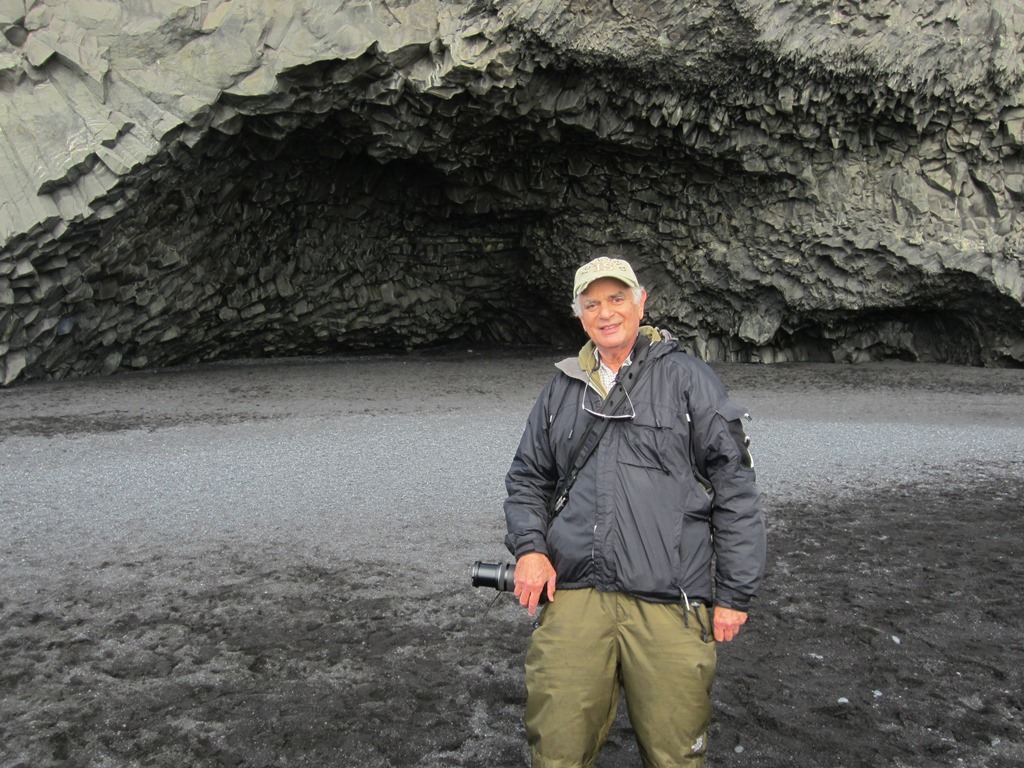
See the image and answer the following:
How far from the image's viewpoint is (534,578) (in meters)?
2.47

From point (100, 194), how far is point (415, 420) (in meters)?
4.39

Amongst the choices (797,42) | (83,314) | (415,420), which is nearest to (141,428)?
(415,420)

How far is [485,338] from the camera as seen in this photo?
17500 mm

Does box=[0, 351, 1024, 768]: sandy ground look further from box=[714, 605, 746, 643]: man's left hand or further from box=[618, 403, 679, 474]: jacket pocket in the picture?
box=[618, 403, 679, 474]: jacket pocket

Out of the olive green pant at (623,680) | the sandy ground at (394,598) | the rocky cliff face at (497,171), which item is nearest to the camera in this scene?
the olive green pant at (623,680)

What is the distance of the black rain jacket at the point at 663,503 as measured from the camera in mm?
2391

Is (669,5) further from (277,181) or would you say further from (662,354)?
(662,354)

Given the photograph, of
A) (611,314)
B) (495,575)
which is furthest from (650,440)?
(495,575)

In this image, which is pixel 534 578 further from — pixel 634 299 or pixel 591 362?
pixel 634 299

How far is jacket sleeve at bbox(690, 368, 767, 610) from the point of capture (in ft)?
7.86

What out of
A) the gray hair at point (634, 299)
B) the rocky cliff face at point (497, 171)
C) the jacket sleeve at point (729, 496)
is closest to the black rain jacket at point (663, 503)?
the jacket sleeve at point (729, 496)

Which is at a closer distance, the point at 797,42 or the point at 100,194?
the point at 100,194

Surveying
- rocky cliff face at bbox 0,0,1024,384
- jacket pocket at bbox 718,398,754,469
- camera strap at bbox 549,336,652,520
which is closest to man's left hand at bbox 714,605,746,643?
jacket pocket at bbox 718,398,754,469

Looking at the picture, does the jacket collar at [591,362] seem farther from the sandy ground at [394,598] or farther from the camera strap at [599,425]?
the sandy ground at [394,598]
